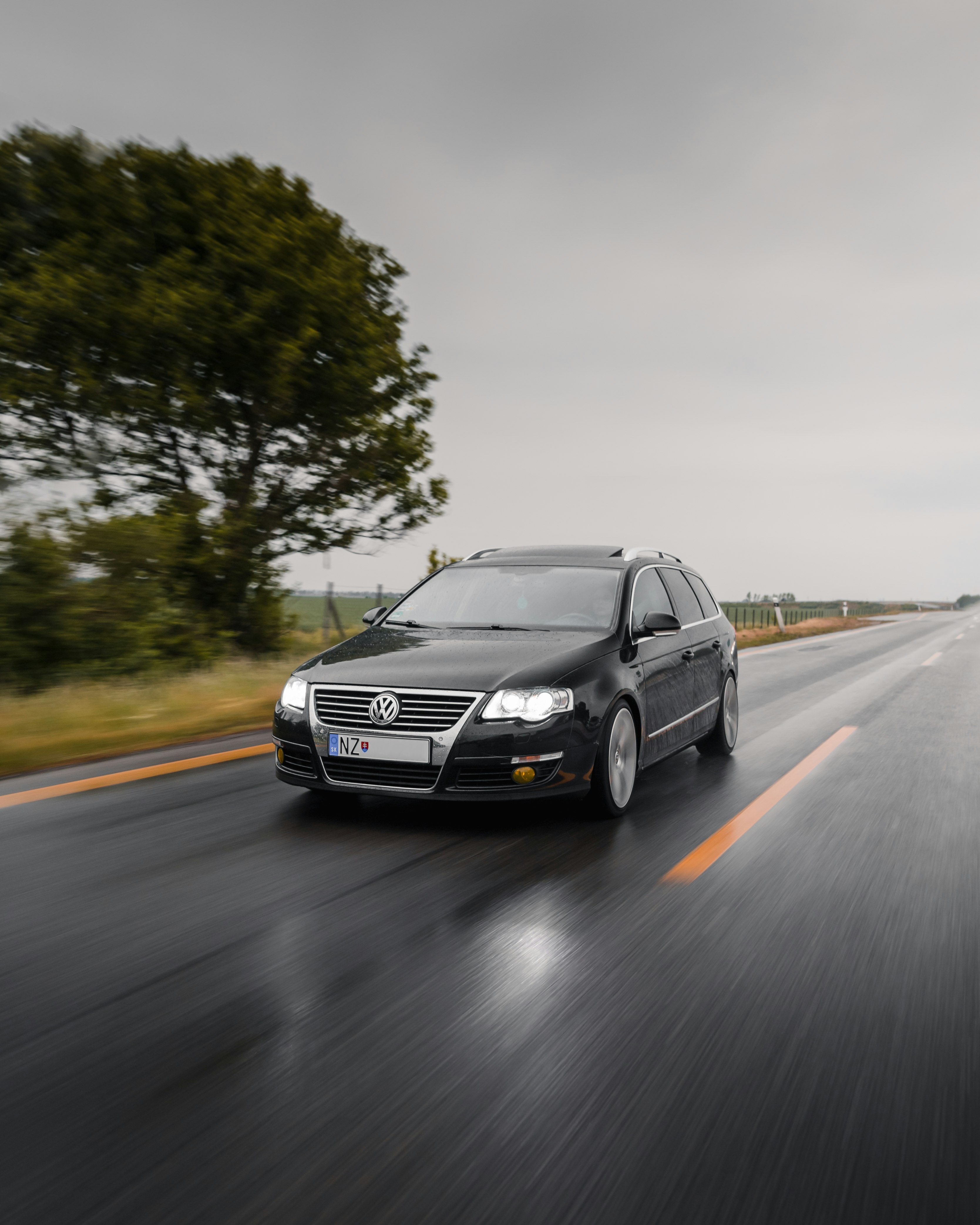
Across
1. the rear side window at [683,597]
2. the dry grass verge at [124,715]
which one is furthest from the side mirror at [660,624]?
the dry grass verge at [124,715]

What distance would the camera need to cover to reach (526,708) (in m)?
5.20

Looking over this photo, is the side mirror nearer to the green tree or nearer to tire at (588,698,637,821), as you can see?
tire at (588,698,637,821)

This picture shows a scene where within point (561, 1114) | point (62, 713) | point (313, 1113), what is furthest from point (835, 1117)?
point (62, 713)

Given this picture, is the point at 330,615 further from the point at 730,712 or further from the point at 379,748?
the point at 379,748

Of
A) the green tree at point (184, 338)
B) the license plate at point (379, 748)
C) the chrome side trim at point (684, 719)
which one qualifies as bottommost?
the chrome side trim at point (684, 719)

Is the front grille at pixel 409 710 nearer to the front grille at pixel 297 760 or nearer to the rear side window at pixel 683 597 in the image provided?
the front grille at pixel 297 760

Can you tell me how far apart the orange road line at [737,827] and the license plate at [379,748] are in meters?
1.41

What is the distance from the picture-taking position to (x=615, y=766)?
5.71m

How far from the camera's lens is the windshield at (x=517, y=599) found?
21.2 ft

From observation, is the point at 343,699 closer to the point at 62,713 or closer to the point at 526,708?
the point at 526,708

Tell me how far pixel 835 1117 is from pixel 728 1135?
0.30 metres

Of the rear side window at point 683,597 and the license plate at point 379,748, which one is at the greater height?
the rear side window at point 683,597

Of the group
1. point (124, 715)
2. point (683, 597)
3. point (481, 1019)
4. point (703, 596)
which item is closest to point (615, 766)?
point (683, 597)

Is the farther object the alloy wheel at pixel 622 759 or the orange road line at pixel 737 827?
the alloy wheel at pixel 622 759
